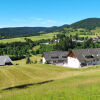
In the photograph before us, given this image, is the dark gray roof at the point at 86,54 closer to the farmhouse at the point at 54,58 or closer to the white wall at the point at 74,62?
the white wall at the point at 74,62

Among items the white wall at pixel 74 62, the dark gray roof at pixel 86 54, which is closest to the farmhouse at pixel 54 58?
the white wall at pixel 74 62

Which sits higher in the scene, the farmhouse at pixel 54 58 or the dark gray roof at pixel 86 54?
the dark gray roof at pixel 86 54

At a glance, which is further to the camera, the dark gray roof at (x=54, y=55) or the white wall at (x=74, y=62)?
the dark gray roof at (x=54, y=55)

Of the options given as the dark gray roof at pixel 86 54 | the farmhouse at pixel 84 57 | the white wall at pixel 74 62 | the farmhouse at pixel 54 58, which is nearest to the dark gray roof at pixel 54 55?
the farmhouse at pixel 54 58

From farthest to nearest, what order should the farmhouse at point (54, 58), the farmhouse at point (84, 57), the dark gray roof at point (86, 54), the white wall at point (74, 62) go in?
the farmhouse at point (54, 58), the white wall at point (74, 62), the dark gray roof at point (86, 54), the farmhouse at point (84, 57)

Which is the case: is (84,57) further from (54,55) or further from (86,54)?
(54,55)

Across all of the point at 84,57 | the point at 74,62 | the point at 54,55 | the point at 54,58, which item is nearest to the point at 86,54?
the point at 84,57

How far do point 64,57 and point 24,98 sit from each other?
2985 inches

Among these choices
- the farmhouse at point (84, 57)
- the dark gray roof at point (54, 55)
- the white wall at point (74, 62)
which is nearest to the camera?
the farmhouse at point (84, 57)

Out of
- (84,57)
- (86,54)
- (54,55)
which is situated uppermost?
(86,54)

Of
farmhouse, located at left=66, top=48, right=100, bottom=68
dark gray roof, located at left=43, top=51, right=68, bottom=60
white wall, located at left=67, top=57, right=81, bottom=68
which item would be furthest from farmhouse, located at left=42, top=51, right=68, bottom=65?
farmhouse, located at left=66, top=48, right=100, bottom=68

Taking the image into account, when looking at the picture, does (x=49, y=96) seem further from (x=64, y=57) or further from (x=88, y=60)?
(x=64, y=57)

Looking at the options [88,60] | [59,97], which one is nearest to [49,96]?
[59,97]

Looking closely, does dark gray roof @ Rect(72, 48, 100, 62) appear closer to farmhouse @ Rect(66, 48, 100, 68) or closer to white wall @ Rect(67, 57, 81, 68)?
farmhouse @ Rect(66, 48, 100, 68)
